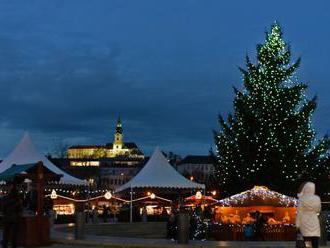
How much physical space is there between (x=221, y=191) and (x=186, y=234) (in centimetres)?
1957

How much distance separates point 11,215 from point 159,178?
2523cm

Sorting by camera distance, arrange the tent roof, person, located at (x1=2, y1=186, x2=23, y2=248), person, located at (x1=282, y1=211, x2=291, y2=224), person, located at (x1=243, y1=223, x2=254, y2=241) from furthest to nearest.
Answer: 1. person, located at (x1=282, y1=211, x2=291, y2=224)
2. the tent roof
3. person, located at (x1=243, y1=223, x2=254, y2=241)
4. person, located at (x1=2, y1=186, x2=23, y2=248)

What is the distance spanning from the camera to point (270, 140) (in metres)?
38.8

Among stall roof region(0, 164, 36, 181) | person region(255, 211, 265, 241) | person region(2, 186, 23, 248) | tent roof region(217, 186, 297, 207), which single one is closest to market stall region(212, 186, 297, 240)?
tent roof region(217, 186, 297, 207)

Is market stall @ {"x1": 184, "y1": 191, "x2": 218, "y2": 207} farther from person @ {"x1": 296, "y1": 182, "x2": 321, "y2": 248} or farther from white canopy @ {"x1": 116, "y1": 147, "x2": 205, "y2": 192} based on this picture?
person @ {"x1": 296, "y1": 182, "x2": 321, "y2": 248}

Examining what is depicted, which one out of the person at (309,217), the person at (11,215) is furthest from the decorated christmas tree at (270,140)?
the person at (309,217)

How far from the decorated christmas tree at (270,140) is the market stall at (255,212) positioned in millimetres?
8737

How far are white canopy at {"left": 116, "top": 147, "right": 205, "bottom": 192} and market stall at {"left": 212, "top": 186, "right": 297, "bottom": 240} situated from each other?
1241 cm

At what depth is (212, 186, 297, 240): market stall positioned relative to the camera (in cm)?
2538

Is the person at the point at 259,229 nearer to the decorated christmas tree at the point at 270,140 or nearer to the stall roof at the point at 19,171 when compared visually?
the stall roof at the point at 19,171

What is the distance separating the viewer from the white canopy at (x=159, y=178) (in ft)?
141

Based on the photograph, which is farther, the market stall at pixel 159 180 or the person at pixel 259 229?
the market stall at pixel 159 180

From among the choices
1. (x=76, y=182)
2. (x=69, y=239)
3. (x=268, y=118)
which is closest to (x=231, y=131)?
(x=268, y=118)

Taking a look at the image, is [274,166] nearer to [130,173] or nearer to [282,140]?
[282,140]
